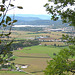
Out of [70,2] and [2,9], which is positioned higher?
[70,2]

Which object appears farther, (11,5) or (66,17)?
(66,17)

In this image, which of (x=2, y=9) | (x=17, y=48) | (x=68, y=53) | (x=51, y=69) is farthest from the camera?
(x=17, y=48)

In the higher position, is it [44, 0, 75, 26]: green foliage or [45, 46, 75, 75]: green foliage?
[44, 0, 75, 26]: green foliage

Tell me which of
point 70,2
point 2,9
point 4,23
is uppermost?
point 70,2

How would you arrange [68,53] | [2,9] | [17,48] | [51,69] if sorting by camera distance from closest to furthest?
[2,9] → [51,69] → [68,53] → [17,48]

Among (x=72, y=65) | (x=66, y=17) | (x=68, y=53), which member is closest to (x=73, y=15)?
(x=66, y=17)

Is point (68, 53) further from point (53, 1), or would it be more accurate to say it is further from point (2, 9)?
point (2, 9)

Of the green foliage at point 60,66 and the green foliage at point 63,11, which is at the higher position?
the green foliage at point 63,11

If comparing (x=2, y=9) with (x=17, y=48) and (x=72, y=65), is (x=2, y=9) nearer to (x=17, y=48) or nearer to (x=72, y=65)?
(x=72, y=65)

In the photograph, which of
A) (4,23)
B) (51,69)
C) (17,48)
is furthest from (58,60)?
(17,48)
